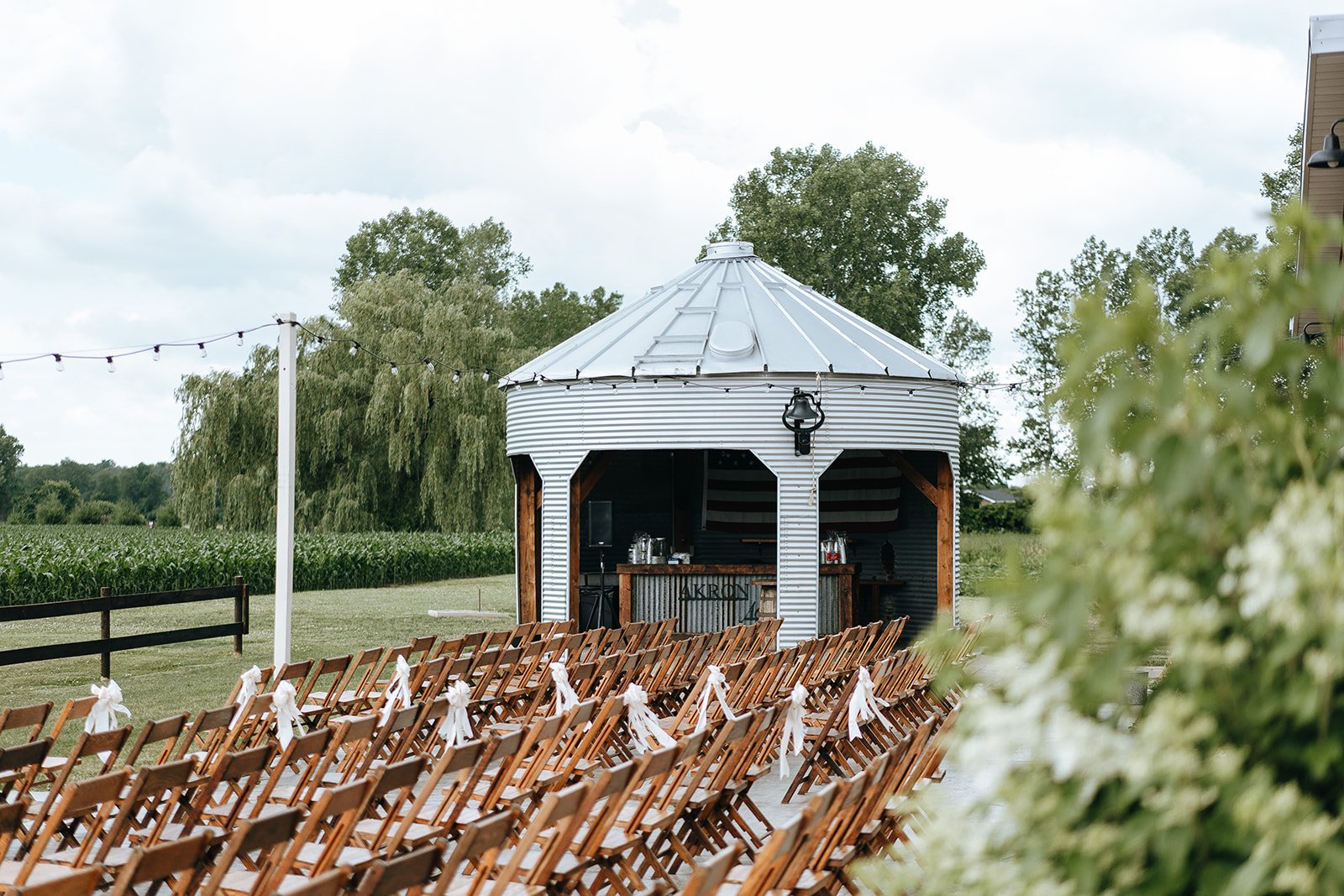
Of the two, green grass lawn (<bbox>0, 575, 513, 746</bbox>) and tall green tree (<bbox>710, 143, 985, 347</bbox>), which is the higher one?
tall green tree (<bbox>710, 143, 985, 347</bbox>)

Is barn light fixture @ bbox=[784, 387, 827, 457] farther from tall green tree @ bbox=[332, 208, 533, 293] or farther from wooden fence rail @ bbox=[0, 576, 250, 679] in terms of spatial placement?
tall green tree @ bbox=[332, 208, 533, 293]

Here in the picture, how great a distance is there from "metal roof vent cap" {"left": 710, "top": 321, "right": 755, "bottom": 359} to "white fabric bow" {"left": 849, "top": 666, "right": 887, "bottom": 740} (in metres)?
6.98

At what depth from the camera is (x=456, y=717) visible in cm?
744

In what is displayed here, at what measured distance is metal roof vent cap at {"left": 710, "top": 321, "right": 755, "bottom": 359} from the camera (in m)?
15.0

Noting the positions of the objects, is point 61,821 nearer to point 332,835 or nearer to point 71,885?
point 332,835

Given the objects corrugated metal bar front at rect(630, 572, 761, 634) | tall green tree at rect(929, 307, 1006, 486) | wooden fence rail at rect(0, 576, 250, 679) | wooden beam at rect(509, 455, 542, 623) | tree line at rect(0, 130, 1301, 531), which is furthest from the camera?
tall green tree at rect(929, 307, 1006, 486)

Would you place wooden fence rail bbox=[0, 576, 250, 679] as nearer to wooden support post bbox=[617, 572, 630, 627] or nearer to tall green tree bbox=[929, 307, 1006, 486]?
wooden support post bbox=[617, 572, 630, 627]

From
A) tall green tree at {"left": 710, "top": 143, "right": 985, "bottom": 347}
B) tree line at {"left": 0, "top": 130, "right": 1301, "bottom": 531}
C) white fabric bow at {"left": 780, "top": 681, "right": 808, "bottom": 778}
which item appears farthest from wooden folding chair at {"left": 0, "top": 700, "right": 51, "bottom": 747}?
tall green tree at {"left": 710, "top": 143, "right": 985, "bottom": 347}

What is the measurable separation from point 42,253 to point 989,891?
40.7 metres

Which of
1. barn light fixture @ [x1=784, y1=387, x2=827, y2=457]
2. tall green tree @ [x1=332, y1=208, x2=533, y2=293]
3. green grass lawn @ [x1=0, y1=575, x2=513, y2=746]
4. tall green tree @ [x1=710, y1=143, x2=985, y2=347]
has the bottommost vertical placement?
green grass lawn @ [x1=0, y1=575, x2=513, y2=746]

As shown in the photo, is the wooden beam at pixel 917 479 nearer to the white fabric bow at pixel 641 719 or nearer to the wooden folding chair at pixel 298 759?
the white fabric bow at pixel 641 719

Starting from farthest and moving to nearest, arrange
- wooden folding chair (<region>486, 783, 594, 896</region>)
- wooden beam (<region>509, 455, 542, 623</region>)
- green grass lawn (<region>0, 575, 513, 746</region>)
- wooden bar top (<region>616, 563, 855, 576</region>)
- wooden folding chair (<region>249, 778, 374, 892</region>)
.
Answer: wooden beam (<region>509, 455, 542, 623</region>) → wooden bar top (<region>616, 563, 855, 576</region>) → green grass lawn (<region>0, 575, 513, 746</region>) → wooden folding chair (<region>249, 778, 374, 892</region>) → wooden folding chair (<region>486, 783, 594, 896</region>)

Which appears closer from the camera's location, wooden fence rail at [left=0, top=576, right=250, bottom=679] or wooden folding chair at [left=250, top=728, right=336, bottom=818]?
wooden folding chair at [left=250, top=728, right=336, bottom=818]

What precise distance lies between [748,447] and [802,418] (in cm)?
71
